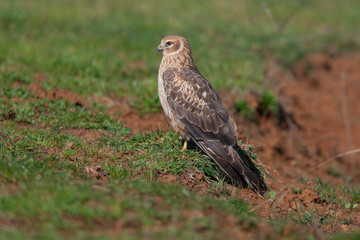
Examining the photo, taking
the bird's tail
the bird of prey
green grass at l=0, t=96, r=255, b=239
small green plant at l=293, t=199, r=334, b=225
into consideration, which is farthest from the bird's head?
small green plant at l=293, t=199, r=334, b=225

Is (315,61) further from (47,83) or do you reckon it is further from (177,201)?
(177,201)

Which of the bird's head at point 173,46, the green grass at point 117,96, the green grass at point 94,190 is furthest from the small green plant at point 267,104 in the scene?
the green grass at point 94,190

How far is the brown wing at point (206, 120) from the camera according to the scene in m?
5.91

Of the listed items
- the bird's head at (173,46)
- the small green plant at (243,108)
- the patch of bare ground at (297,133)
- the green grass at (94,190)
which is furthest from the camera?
the small green plant at (243,108)

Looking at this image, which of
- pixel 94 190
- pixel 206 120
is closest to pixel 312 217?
pixel 206 120

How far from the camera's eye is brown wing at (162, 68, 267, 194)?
5.91m

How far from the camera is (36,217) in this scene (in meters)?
3.94

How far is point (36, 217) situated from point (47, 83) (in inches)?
169

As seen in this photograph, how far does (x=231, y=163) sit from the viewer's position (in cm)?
586

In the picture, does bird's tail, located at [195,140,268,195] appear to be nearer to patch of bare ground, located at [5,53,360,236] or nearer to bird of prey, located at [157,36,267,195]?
bird of prey, located at [157,36,267,195]

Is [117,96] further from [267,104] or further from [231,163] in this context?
[231,163]

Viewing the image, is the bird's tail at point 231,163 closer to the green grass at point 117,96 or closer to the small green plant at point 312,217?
the green grass at point 117,96

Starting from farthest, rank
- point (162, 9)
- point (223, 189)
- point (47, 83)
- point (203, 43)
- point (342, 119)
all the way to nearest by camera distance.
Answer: point (162, 9) → point (203, 43) → point (342, 119) → point (47, 83) → point (223, 189)

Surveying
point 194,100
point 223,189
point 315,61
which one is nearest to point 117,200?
point 223,189
